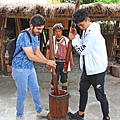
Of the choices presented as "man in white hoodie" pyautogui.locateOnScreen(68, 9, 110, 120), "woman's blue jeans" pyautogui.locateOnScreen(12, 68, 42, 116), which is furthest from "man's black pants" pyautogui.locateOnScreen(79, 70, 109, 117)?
"woman's blue jeans" pyautogui.locateOnScreen(12, 68, 42, 116)

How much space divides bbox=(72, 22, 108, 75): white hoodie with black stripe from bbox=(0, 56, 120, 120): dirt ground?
3.35ft

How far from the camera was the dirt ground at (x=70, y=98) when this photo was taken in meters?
3.54

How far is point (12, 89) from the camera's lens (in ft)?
16.2

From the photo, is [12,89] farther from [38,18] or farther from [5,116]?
[38,18]

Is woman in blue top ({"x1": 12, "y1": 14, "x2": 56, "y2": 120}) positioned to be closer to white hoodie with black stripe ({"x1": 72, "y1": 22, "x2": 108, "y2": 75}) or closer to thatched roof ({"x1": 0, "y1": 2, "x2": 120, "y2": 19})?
white hoodie with black stripe ({"x1": 72, "y1": 22, "x2": 108, "y2": 75})

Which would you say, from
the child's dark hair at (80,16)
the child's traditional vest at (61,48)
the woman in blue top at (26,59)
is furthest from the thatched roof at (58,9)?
the child's dark hair at (80,16)

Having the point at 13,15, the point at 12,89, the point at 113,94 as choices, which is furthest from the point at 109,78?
the point at 13,15

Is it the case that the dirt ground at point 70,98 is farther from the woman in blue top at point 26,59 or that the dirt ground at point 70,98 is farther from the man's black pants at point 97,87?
the woman in blue top at point 26,59

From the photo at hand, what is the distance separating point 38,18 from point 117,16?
2.58 m

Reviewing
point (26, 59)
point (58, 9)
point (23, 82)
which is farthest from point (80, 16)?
point (58, 9)

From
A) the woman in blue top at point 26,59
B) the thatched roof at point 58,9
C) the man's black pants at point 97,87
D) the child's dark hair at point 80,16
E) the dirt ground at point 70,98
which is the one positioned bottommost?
the dirt ground at point 70,98

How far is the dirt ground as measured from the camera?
3539mm

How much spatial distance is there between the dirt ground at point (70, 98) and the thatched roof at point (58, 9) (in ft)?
5.41

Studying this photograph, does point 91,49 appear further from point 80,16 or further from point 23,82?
point 23,82
